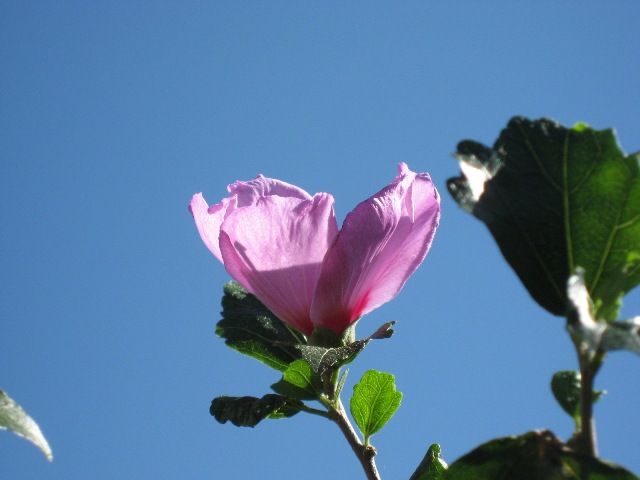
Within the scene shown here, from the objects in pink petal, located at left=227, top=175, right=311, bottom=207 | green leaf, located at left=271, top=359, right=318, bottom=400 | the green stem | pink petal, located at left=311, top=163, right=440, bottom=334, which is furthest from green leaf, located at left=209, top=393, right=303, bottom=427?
the green stem

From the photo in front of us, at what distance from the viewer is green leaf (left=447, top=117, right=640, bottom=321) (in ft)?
2.53

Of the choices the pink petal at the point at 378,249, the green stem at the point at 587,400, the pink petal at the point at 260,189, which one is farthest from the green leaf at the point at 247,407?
the green stem at the point at 587,400

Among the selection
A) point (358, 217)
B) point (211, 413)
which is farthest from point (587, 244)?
point (211, 413)

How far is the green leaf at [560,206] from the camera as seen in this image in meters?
0.77

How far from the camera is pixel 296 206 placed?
1079 mm

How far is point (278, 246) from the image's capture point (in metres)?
1.06

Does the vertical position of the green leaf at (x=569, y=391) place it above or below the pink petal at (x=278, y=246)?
below

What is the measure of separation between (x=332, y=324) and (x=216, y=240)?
0.59 ft

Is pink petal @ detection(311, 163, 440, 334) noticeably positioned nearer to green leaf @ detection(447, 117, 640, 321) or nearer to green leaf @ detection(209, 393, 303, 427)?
green leaf @ detection(209, 393, 303, 427)

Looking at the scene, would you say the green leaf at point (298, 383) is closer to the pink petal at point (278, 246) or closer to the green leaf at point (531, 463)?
the pink petal at point (278, 246)

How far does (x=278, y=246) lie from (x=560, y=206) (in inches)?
15.0

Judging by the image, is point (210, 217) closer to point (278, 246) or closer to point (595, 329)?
point (278, 246)

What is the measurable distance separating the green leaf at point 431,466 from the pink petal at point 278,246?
0.74 feet

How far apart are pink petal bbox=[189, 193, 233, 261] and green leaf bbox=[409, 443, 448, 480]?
359 mm
